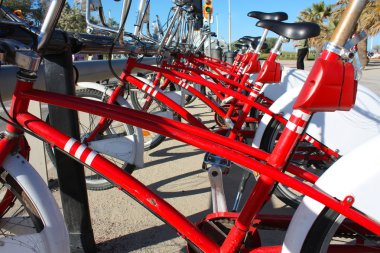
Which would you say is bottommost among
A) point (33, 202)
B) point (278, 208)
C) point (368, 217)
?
point (278, 208)

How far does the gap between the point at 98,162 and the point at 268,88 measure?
2.79 meters

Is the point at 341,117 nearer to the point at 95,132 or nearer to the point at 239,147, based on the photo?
the point at 239,147

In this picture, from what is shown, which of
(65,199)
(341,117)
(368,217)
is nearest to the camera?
(368,217)

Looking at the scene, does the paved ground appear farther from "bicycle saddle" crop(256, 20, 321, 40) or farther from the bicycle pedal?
"bicycle saddle" crop(256, 20, 321, 40)

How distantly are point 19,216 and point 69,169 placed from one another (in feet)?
1.31

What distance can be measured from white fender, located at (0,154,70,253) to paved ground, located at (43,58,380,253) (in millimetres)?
805

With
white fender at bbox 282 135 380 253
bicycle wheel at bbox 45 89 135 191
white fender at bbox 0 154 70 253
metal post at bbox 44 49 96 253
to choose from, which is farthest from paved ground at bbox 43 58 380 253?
white fender at bbox 282 135 380 253

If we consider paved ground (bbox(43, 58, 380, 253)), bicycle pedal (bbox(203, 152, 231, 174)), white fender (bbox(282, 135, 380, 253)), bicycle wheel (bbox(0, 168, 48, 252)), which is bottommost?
paved ground (bbox(43, 58, 380, 253))

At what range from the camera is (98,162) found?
1.57 metres

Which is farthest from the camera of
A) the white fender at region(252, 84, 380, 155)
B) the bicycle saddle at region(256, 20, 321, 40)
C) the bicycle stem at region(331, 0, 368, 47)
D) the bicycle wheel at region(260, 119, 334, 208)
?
the bicycle wheel at region(260, 119, 334, 208)

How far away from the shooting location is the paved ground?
7.93 feet

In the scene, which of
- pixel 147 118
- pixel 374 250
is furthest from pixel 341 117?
pixel 147 118

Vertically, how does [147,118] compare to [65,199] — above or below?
above

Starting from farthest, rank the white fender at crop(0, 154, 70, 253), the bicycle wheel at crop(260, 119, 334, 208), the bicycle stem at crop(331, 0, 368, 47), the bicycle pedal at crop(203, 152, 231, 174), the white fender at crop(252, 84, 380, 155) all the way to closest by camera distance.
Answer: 1. the bicycle wheel at crop(260, 119, 334, 208)
2. the white fender at crop(252, 84, 380, 155)
3. the bicycle pedal at crop(203, 152, 231, 174)
4. the white fender at crop(0, 154, 70, 253)
5. the bicycle stem at crop(331, 0, 368, 47)
